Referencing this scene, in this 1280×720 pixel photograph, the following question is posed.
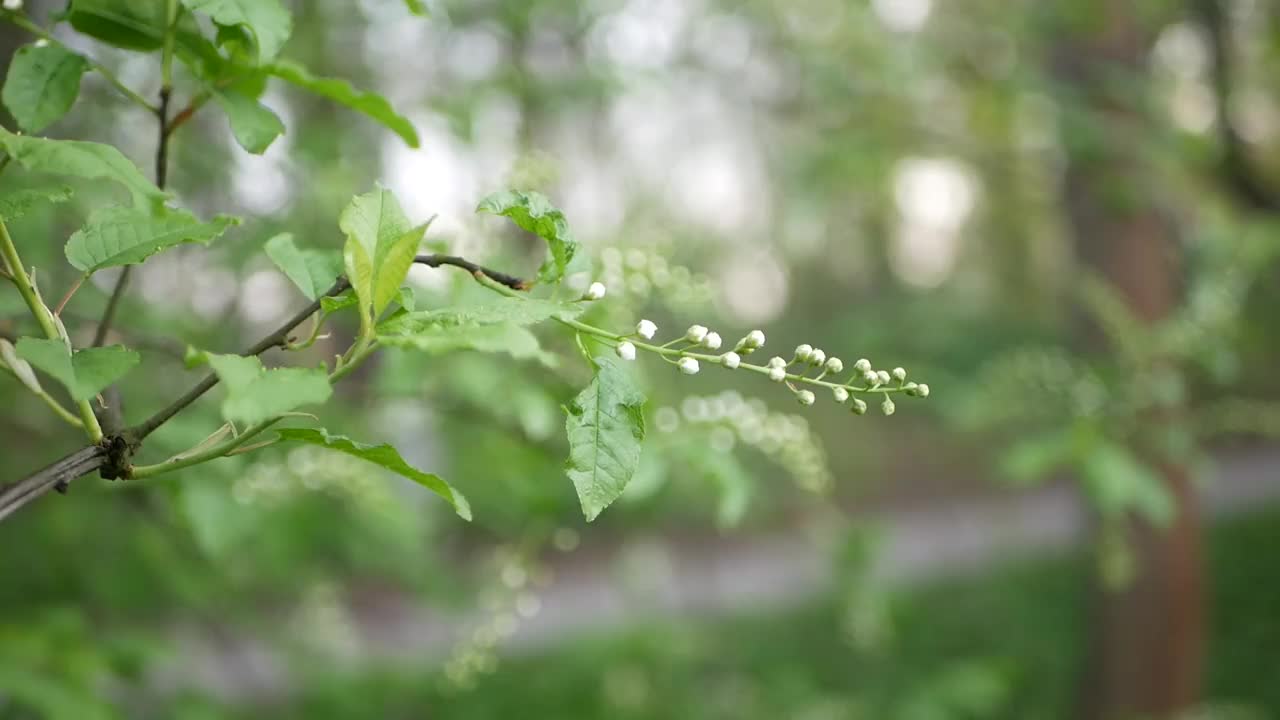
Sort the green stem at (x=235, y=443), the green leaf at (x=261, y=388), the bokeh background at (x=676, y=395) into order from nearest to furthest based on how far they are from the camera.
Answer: the green leaf at (x=261, y=388), the green stem at (x=235, y=443), the bokeh background at (x=676, y=395)

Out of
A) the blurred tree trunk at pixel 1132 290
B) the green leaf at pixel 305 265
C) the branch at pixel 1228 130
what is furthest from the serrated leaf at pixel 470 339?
the branch at pixel 1228 130

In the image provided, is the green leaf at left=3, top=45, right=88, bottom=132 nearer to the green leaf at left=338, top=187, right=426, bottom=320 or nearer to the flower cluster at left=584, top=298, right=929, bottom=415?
the green leaf at left=338, top=187, right=426, bottom=320

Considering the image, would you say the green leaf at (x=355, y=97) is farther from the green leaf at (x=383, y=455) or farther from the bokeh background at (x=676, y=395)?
the green leaf at (x=383, y=455)

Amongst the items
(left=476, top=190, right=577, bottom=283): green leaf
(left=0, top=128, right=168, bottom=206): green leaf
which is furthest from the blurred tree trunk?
(left=0, top=128, right=168, bottom=206): green leaf

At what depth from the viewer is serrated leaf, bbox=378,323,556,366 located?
3.07 ft

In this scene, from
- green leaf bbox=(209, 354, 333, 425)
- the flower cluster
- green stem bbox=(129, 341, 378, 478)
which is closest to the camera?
green leaf bbox=(209, 354, 333, 425)

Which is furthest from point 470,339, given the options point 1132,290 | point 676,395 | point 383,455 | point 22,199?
point 1132,290

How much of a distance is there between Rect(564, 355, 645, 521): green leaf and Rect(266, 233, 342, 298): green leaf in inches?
13.8

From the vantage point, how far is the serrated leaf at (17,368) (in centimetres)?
109

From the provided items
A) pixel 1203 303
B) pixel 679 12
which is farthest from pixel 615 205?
pixel 1203 303

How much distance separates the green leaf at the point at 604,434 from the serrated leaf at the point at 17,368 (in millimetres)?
578

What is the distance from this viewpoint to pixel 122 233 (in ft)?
3.72

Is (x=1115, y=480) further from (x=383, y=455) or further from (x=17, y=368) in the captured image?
(x=17, y=368)

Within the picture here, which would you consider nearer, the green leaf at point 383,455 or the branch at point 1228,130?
the green leaf at point 383,455
